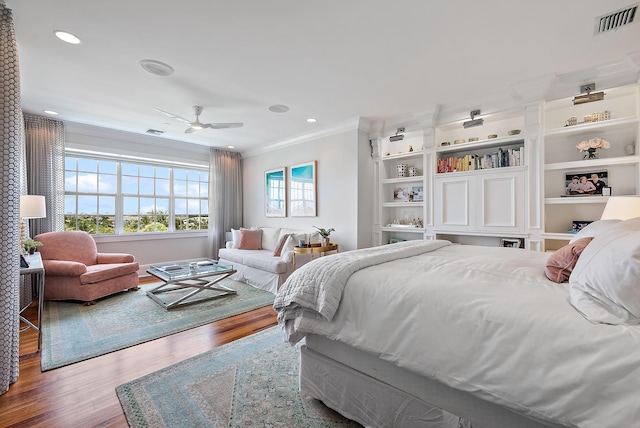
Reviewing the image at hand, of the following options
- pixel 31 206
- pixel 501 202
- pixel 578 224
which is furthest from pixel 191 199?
pixel 578 224

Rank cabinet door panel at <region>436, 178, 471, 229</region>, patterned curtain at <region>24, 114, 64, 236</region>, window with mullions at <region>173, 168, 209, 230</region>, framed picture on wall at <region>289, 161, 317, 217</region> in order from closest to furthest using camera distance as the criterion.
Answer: cabinet door panel at <region>436, 178, 471, 229</region> < patterned curtain at <region>24, 114, 64, 236</region> < framed picture on wall at <region>289, 161, 317, 217</region> < window with mullions at <region>173, 168, 209, 230</region>

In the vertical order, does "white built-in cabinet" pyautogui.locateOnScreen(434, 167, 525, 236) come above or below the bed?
above

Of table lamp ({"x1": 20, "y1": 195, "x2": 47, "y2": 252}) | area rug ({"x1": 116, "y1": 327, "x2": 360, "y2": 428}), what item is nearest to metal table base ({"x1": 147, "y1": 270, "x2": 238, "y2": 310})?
area rug ({"x1": 116, "y1": 327, "x2": 360, "y2": 428})

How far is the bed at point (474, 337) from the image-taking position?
90 cm

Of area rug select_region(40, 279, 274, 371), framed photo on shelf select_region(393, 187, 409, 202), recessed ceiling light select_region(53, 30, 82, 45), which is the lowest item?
Result: area rug select_region(40, 279, 274, 371)

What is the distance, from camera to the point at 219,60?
268 cm

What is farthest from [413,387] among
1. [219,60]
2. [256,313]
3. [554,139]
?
[554,139]

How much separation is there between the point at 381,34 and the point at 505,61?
132cm

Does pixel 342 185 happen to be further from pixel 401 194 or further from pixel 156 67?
pixel 156 67

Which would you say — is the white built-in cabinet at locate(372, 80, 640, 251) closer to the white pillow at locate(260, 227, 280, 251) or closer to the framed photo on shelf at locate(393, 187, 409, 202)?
the framed photo on shelf at locate(393, 187, 409, 202)

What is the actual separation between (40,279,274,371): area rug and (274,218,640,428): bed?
1815 millimetres

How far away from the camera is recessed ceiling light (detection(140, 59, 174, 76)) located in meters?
2.70

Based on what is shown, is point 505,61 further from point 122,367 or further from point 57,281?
point 57,281

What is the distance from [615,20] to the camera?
84.2 inches
